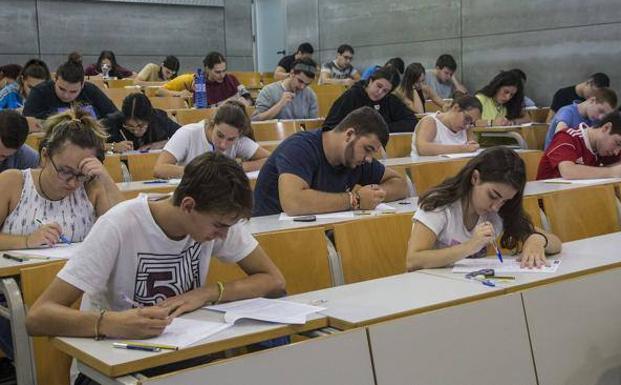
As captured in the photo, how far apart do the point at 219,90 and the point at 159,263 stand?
6.51 meters

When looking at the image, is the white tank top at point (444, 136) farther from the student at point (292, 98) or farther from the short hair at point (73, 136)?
the short hair at point (73, 136)

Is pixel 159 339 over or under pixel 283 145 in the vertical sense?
under

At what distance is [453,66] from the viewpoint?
10.1 metres

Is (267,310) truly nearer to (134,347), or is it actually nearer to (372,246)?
(134,347)

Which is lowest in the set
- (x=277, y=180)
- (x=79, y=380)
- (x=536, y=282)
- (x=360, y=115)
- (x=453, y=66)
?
(x=79, y=380)

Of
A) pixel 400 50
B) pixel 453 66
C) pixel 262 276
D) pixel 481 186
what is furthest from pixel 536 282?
pixel 400 50

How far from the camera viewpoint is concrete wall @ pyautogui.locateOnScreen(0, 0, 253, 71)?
11797 millimetres

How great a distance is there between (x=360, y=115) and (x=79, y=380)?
1838 mm

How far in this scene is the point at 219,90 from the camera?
28.2 feet

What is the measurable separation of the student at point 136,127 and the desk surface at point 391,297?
344 centimetres

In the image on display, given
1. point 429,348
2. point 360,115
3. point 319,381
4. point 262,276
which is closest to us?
point 319,381

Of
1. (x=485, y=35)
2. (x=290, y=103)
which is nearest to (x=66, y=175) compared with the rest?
(x=290, y=103)

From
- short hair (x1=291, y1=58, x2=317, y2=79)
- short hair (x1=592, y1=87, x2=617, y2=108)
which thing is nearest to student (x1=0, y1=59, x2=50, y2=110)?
short hair (x1=291, y1=58, x2=317, y2=79)

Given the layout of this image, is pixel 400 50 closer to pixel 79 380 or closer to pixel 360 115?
pixel 360 115
